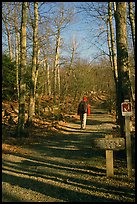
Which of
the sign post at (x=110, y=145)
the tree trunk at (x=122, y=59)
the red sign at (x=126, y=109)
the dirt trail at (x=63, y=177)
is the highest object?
the tree trunk at (x=122, y=59)

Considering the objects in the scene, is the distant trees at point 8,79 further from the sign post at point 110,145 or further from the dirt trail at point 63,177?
the sign post at point 110,145

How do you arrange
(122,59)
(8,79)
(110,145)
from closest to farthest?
1. (110,145)
2. (122,59)
3. (8,79)

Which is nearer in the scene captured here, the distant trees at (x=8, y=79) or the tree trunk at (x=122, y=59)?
the tree trunk at (x=122, y=59)

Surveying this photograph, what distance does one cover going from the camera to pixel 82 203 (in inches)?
206

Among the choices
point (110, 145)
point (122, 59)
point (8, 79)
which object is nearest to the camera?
point (110, 145)

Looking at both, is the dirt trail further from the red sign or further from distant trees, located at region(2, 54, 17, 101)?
distant trees, located at region(2, 54, 17, 101)

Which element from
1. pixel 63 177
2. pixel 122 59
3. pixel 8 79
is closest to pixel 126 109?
pixel 122 59

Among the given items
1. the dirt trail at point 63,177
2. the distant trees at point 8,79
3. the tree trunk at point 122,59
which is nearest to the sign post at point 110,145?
the dirt trail at point 63,177

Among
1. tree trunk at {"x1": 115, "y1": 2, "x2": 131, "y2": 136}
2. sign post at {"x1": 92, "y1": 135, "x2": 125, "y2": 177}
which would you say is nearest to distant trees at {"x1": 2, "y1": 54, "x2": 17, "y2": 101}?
tree trunk at {"x1": 115, "y1": 2, "x2": 131, "y2": 136}

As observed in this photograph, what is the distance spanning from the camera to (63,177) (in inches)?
273

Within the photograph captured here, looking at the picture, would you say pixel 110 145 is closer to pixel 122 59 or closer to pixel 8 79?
pixel 122 59

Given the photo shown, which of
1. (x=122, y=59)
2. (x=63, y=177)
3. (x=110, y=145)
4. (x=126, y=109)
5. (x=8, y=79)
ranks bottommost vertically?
(x=63, y=177)

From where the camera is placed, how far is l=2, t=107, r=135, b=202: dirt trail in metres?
5.62

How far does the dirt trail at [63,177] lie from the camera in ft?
18.4
